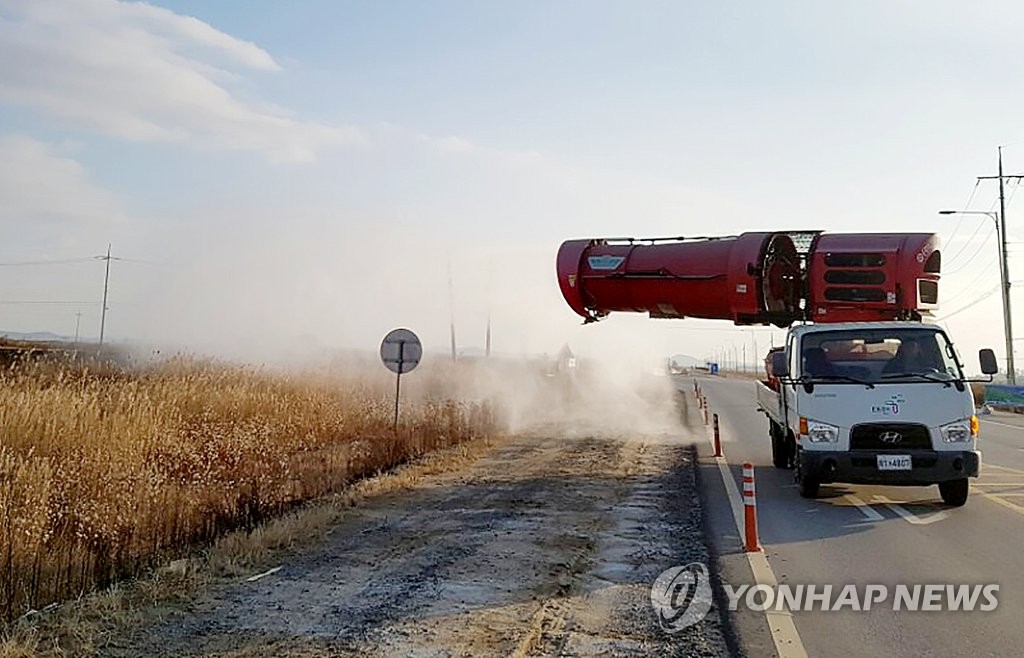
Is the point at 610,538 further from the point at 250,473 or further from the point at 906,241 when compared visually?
the point at 906,241

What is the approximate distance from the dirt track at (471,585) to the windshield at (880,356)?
2612 millimetres

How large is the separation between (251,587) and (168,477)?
13.0 feet

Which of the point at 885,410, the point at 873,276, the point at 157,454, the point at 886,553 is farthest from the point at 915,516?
the point at 157,454

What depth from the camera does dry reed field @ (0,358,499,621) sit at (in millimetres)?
7441

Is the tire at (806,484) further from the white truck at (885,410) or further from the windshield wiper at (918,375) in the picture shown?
the windshield wiper at (918,375)

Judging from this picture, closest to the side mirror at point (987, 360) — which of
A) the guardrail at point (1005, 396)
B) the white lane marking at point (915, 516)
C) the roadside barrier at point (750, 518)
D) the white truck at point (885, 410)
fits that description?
the white truck at point (885, 410)

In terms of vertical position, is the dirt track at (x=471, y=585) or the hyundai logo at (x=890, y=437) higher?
the hyundai logo at (x=890, y=437)

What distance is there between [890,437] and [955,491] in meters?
1.19

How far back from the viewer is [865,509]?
1080 centimetres

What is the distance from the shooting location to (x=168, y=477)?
10.3 m

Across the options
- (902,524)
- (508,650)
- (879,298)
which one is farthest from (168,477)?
(879,298)

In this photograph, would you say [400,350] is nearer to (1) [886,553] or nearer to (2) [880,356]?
(2) [880,356]

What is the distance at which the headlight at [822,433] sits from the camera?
10.8 m

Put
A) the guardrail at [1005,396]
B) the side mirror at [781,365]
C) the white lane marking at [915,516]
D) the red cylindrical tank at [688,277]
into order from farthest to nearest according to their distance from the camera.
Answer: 1. the guardrail at [1005,396]
2. the red cylindrical tank at [688,277]
3. the side mirror at [781,365]
4. the white lane marking at [915,516]
